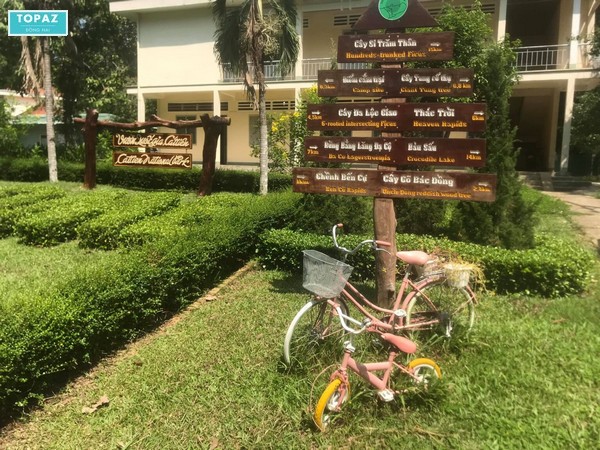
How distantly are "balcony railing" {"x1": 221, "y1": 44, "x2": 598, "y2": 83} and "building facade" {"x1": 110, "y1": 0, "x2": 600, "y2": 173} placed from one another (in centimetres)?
4

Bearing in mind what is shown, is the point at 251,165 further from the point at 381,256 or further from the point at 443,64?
the point at 381,256

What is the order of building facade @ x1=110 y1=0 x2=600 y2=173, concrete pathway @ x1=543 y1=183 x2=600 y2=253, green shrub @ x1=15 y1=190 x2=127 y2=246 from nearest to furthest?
green shrub @ x1=15 y1=190 x2=127 y2=246
concrete pathway @ x1=543 y1=183 x2=600 y2=253
building facade @ x1=110 y1=0 x2=600 y2=173

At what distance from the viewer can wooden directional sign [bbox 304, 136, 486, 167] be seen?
4.75 m

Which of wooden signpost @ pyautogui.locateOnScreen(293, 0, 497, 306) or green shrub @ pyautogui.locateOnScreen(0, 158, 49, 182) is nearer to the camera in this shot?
wooden signpost @ pyautogui.locateOnScreen(293, 0, 497, 306)

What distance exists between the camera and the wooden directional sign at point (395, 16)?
478 centimetres

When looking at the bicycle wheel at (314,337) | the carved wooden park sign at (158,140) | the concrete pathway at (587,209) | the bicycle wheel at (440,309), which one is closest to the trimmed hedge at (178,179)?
the carved wooden park sign at (158,140)

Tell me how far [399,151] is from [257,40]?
31.9 ft

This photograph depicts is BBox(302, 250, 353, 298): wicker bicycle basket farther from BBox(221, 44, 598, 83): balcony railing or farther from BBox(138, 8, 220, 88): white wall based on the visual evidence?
BBox(138, 8, 220, 88): white wall

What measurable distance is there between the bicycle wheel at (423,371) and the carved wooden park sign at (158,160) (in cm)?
1145

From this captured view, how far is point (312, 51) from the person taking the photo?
73.8ft

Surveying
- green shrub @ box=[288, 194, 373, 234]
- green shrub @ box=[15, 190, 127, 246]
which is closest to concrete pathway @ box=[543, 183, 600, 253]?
green shrub @ box=[288, 194, 373, 234]

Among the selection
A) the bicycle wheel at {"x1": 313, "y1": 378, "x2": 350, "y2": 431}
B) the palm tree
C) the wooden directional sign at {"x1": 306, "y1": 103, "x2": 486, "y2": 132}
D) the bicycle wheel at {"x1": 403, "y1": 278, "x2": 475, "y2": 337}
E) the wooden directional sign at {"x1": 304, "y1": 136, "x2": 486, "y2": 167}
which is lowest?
the bicycle wheel at {"x1": 313, "y1": 378, "x2": 350, "y2": 431}

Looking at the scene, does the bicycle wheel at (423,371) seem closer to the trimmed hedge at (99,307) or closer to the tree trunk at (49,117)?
the trimmed hedge at (99,307)

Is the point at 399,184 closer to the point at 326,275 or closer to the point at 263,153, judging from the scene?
the point at 326,275
